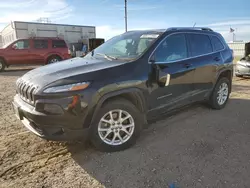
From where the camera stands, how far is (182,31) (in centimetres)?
398

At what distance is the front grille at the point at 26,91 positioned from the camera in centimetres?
271

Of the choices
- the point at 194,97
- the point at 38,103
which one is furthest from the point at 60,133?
the point at 194,97

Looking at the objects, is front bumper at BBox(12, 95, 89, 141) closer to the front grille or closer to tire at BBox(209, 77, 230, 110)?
the front grille

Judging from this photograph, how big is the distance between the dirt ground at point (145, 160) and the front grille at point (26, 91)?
0.83 metres

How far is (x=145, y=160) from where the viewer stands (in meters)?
2.92

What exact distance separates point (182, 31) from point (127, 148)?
2347 millimetres

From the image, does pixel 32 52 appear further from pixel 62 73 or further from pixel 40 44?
pixel 62 73

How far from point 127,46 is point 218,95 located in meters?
2.56

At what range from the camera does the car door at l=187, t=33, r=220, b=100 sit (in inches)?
163

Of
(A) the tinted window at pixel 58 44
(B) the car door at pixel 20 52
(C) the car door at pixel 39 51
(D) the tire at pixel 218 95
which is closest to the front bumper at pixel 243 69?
(D) the tire at pixel 218 95

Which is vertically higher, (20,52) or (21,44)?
(21,44)

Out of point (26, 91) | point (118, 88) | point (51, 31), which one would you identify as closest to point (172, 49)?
point (118, 88)

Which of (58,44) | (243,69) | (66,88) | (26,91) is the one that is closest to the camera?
(66,88)

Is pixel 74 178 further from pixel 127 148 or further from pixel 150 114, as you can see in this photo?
pixel 150 114
